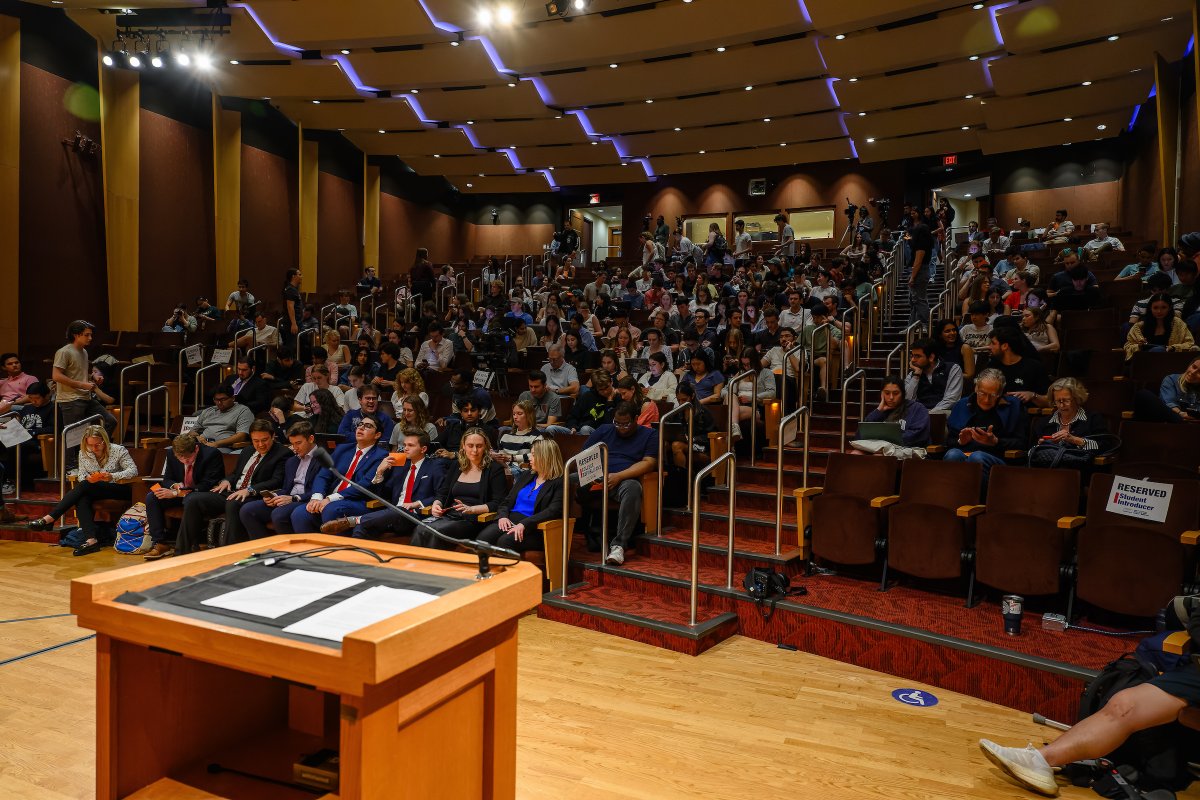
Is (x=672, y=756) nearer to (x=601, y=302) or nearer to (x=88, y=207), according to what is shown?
(x=601, y=302)

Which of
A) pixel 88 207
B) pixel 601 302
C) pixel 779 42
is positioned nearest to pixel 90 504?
pixel 88 207

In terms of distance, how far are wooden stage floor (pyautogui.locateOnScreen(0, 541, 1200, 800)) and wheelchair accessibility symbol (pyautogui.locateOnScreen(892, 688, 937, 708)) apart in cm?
4

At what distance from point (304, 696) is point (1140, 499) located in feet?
11.8

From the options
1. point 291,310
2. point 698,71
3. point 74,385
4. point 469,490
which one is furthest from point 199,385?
point 698,71

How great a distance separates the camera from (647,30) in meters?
11.2

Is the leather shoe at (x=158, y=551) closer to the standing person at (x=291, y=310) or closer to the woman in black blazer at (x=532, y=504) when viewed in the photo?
the woman in black blazer at (x=532, y=504)

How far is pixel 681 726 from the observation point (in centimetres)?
302

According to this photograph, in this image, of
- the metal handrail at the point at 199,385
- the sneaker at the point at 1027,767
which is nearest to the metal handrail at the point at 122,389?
the metal handrail at the point at 199,385

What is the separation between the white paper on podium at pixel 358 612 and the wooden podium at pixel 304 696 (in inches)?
1.8

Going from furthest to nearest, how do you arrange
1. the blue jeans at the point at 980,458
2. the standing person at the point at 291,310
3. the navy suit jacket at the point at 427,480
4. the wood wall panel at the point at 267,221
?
the wood wall panel at the point at 267,221 → the standing person at the point at 291,310 → the navy suit jacket at the point at 427,480 → the blue jeans at the point at 980,458

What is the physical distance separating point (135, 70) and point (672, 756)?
11194 millimetres

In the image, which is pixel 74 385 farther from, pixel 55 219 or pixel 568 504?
pixel 568 504

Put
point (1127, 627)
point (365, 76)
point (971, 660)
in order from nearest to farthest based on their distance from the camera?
point (971, 660) → point (1127, 627) → point (365, 76)

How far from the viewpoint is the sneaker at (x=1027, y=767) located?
100 inches
